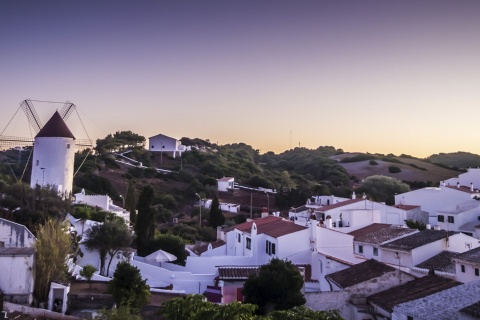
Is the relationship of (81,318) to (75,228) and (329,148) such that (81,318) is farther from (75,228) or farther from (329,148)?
(329,148)

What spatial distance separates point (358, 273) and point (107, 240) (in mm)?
12980

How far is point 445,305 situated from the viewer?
16.2 meters

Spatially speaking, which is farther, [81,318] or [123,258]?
[123,258]

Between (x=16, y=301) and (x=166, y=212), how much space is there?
36.5 m

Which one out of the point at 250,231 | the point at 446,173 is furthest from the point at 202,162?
the point at 250,231

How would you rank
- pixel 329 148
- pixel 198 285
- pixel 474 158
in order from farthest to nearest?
pixel 329 148 < pixel 474 158 < pixel 198 285

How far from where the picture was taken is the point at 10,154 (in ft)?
253

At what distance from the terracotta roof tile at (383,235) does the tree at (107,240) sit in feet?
45.7

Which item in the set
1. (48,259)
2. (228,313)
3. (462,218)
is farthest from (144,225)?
(228,313)

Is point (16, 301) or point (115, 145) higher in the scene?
point (115, 145)

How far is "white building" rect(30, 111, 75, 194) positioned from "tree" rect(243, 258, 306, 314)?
812 inches

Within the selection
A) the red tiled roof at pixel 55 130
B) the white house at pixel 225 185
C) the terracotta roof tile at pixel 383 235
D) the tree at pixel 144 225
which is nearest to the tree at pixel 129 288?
the tree at pixel 144 225

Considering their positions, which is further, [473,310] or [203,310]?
[473,310]

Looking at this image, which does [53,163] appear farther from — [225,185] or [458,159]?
[458,159]
